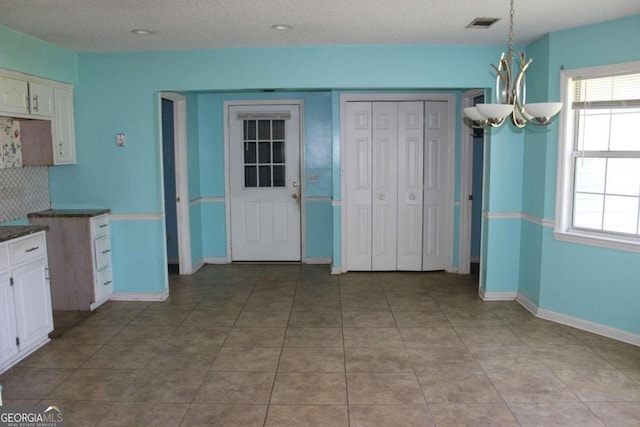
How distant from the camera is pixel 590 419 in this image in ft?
9.29

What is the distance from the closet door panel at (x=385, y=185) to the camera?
5.89 meters

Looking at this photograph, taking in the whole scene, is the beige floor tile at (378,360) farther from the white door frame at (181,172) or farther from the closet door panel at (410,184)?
the white door frame at (181,172)

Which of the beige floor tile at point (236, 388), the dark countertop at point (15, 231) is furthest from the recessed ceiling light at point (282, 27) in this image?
the beige floor tile at point (236, 388)

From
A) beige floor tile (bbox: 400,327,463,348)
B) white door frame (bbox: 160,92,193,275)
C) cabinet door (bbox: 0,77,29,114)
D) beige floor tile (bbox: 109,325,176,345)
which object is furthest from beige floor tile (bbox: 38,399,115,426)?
white door frame (bbox: 160,92,193,275)

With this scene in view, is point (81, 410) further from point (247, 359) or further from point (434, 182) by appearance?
point (434, 182)

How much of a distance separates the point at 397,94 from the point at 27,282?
4.07 metres

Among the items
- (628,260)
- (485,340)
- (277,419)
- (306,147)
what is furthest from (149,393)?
(306,147)

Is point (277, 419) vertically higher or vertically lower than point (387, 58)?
lower

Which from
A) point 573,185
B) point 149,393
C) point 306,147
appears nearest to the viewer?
point 149,393

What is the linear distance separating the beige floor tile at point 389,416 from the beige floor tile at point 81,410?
1.40 meters

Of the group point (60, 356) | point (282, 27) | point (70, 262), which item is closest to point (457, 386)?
point (60, 356)

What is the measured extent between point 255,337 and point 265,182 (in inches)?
112

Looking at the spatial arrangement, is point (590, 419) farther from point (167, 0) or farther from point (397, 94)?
point (397, 94)

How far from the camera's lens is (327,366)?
3537mm
